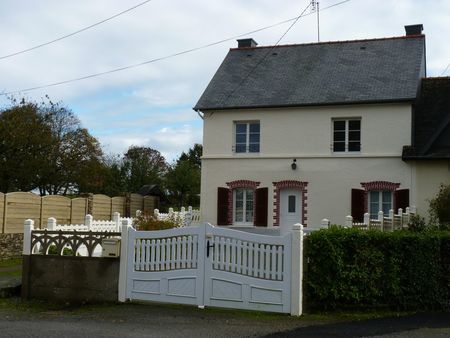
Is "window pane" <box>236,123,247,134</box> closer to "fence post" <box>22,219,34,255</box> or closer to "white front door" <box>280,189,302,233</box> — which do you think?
"white front door" <box>280,189,302,233</box>

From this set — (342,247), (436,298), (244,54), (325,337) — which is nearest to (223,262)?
(342,247)

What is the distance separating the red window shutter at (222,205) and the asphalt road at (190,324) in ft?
48.8

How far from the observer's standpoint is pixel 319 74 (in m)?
25.4

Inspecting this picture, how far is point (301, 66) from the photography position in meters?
26.4

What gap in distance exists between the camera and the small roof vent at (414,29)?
86.1 feet

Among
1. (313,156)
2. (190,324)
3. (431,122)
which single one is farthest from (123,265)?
(431,122)

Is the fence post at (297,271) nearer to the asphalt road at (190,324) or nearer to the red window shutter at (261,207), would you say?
the asphalt road at (190,324)

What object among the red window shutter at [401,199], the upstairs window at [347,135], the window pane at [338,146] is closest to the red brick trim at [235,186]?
the window pane at [338,146]

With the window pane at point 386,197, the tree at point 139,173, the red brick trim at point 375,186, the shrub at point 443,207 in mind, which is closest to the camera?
the shrub at point 443,207

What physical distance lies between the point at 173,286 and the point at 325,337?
3.30 metres

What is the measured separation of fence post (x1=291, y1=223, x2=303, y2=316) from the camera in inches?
359

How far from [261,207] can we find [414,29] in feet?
35.8

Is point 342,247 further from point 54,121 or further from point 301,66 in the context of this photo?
point 54,121

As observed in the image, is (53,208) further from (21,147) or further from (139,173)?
(139,173)
